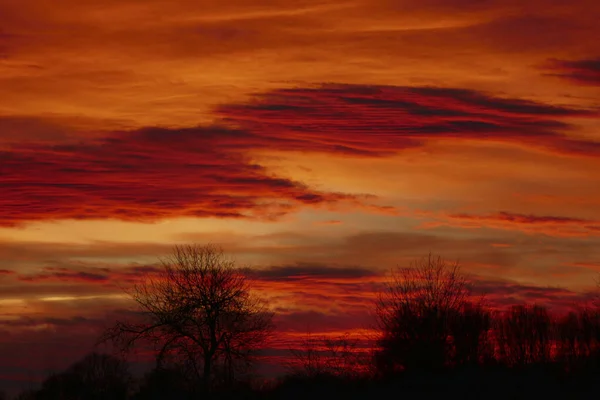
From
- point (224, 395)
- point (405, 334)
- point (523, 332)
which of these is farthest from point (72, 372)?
point (523, 332)

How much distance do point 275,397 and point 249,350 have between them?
12.4m

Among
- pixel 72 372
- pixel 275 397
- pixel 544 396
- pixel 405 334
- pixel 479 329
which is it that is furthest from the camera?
pixel 72 372

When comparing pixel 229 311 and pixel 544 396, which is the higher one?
pixel 229 311

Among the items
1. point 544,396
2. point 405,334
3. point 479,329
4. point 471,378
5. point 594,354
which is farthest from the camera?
point 479,329

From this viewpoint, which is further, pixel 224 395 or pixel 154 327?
pixel 154 327

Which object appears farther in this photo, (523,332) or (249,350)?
(523,332)

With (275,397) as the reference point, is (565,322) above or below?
above

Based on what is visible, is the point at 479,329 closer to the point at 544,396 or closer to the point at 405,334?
the point at 405,334

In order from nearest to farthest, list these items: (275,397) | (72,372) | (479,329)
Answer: (275,397) < (479,329) < (72,372)

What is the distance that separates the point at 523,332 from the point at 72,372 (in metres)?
31.7

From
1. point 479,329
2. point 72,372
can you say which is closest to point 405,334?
point 479,329

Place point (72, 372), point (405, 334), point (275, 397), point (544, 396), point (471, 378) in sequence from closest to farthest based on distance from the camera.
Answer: point (544, 396)
point (471, 378)
point (275, 397)
point (405, 334)
point (72, 372)

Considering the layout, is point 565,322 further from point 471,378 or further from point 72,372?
point 72,372

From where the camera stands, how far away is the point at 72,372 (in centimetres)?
6494
